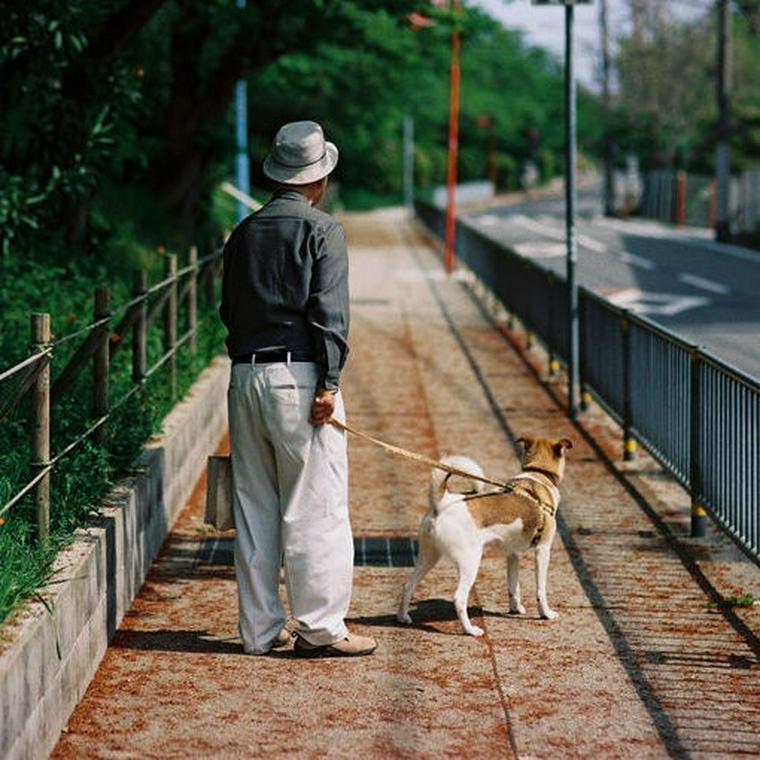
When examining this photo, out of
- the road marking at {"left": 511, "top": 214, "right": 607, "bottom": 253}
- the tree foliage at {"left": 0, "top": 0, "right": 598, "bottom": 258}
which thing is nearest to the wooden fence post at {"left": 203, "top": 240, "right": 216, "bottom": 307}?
the tree foliage at {"left": 0, "top": 0, "right": 598, "bottom": 258}

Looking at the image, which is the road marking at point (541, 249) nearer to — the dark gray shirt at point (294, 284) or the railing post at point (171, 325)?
the railing post at point (171, 325)

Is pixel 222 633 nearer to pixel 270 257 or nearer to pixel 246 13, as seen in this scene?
pixel 270 257

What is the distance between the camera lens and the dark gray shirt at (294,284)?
6879 mm

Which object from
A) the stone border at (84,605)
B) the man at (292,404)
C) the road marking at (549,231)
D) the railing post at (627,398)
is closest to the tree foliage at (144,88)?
the railing post at (627,398)

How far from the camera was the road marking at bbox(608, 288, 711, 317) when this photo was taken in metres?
24.6

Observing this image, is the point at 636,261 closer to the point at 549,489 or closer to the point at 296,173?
the point at 549,489

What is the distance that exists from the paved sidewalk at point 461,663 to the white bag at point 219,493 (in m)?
0.54

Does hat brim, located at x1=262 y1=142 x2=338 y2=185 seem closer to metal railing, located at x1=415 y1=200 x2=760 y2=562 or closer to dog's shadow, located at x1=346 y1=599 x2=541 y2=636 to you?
dog's shadow, located at x1=346 y1=599 x2=541 y2=636

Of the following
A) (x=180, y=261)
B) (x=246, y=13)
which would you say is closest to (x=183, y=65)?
(x=246, y=13)

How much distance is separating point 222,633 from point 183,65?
18.0 m

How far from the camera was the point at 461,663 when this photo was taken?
7.08 m

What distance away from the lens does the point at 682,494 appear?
1091cm

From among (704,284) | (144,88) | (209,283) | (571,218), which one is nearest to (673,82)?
(704,284)

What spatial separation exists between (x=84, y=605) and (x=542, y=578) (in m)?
2.11
